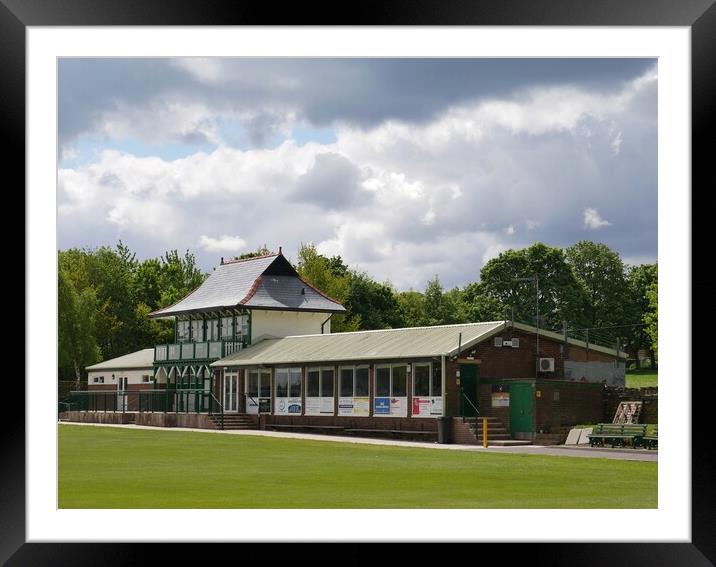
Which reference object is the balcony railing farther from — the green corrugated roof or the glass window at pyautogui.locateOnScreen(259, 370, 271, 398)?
the glass window at pyautogui.locateOnScreen(259, 370, 271, 398)

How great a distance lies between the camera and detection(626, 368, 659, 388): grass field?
55625 mm

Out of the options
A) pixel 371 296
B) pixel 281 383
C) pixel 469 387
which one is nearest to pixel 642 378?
pixel 371 296

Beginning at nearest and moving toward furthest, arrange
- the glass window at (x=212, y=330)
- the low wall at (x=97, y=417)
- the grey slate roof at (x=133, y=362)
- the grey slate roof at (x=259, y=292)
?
the low wall at (x=97, y=417), the grey slate roof at (x=259, y=292), the glass window at (x=212, y=330), the grey slate roof at (x=133, y=362)

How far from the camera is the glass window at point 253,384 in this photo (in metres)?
40.1

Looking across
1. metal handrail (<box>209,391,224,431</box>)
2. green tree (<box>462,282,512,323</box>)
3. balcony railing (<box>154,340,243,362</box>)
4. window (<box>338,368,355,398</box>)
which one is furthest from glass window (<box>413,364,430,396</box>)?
green tree (<box>462,282,512,323</box>)

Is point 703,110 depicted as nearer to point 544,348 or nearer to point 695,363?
point 695,363

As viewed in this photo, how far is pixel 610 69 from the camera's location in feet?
212

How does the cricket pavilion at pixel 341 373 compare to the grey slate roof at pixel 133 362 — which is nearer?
the cricket pavilion at pixel 341 373

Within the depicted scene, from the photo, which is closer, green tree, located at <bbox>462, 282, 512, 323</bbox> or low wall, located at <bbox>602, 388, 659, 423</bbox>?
low wall, located at <bbox>602, 388, 659, 423</bbox>

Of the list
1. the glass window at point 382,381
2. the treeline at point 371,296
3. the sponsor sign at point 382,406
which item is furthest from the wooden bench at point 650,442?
the treeline at point 371,296

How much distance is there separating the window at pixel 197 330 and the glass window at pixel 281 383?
9434mm

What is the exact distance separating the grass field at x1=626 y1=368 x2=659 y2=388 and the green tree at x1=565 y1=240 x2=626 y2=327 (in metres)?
3.05

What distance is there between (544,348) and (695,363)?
2684 cm
